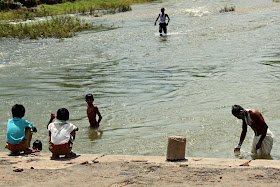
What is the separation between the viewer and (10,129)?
7.31 m

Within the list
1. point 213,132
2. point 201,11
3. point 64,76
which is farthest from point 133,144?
point 201,11

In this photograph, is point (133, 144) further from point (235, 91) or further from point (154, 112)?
point (235, 91)

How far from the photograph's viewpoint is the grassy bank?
37.0 m

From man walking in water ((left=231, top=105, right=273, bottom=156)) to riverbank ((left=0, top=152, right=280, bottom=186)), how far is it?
87cm

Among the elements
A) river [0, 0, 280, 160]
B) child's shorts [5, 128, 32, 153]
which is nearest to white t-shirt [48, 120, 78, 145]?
child's shorts [5, 128, 32, 153]

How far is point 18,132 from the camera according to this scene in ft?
23.9

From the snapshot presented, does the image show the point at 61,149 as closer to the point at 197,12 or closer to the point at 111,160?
the point at 111,160

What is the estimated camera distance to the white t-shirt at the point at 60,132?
7.00 metres

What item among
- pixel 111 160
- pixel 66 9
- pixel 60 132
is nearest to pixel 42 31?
pixel 66 9

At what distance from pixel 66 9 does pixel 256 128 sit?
38.0 metres

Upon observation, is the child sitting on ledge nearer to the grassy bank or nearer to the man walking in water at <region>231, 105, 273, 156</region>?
the man walking in water at <region>231, 105, 273, 156</region>

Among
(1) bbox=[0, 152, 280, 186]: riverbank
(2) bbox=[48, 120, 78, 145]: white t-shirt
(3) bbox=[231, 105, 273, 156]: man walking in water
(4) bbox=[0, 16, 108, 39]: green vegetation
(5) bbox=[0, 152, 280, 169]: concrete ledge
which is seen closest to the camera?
(1) bbox=[0, 152, 280, 186]: riverbank

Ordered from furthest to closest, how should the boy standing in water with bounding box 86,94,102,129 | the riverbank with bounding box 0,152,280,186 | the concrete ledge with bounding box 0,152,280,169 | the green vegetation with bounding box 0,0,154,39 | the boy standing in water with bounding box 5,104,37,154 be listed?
1. the green vegetation with bounding box 0,0,154,39
2. the boy standing in water with bounding box 86,94,102,129
3. the boy standing in water with bounding box 5,104,37,154
4. the concrete ledge with bounding box 0,152,280,169
5. the riverbank with bounding box 0,152,280,186

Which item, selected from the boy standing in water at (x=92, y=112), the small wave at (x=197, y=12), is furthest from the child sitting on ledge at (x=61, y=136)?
the small wave at (x=197, y=12)
